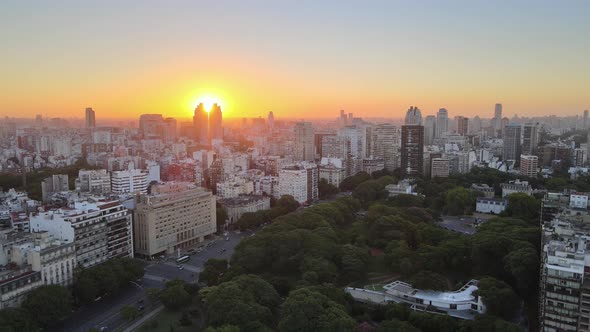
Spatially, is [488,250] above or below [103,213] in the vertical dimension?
below

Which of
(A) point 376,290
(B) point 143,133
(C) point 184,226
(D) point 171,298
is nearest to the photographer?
(D) point 171,298

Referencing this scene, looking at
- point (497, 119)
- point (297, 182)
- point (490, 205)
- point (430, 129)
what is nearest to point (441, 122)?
point (430, 129)

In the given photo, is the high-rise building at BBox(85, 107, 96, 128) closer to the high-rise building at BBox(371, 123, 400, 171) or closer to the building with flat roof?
the high-rise building at BBox(371, 123, 400, 171)

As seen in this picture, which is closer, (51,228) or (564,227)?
(564,227)

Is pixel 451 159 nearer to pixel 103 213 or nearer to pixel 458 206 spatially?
pixel 458 206

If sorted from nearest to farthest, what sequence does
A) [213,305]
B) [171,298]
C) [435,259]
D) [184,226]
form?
1. [213,305]
2. [171,298]
3. [435,259]
4. [184,226]

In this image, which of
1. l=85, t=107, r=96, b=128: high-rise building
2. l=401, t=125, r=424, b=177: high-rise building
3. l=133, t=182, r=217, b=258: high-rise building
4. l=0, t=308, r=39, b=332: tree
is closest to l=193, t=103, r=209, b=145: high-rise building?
l=85, t=107, r=96, b=128: high-rise building

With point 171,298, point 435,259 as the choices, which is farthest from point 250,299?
point 435,259

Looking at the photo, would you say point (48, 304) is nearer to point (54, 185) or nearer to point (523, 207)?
point (54, 185)
